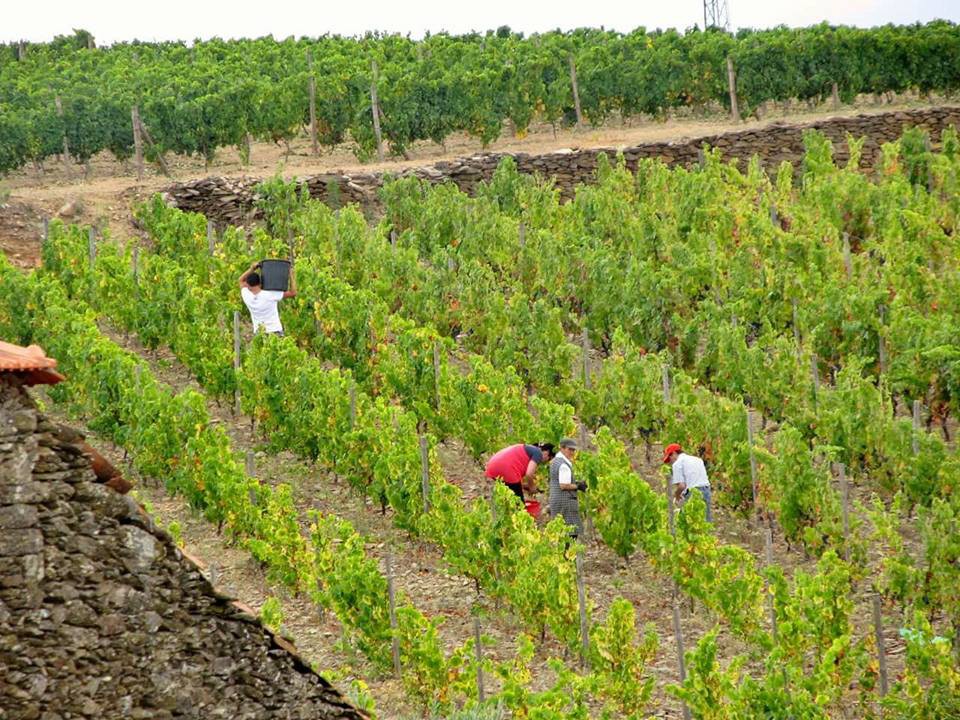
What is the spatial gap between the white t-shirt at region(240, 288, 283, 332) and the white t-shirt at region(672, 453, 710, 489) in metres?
4.61

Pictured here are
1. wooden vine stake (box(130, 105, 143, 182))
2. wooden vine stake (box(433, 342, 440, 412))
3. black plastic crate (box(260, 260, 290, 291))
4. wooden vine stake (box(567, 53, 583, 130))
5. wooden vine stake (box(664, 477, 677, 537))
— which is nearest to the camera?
wooden vine stake (box(664, 477, 677, 537))

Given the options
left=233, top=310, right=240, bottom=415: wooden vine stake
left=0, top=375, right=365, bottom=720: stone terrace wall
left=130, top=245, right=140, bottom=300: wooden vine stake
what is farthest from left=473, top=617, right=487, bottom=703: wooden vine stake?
left=130, top=245, right=140, bottom=300: wooden vine stake

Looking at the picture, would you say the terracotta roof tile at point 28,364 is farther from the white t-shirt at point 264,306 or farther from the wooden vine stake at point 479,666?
the white t-shirt at point 264,306

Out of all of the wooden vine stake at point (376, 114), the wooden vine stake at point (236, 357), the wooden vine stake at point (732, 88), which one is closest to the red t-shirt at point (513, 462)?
the wooden vine stake at point (236, 357)

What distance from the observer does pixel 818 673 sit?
965 centimetres

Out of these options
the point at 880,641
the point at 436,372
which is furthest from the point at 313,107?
the point at 880,641

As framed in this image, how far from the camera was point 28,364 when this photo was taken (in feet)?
22.4

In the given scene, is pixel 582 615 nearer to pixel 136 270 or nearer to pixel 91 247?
pixel 136 270

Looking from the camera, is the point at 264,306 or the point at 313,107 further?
the point at 313,107

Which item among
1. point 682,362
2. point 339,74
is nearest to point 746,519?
point 682,362

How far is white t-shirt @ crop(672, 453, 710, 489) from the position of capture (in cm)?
1262

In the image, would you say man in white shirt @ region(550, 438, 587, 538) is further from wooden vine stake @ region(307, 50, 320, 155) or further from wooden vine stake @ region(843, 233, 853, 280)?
wooden vine stake @ region(307, 50, 320, 155)

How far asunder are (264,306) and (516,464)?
3.97m

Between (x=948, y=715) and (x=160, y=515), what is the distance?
6203 millimetres
